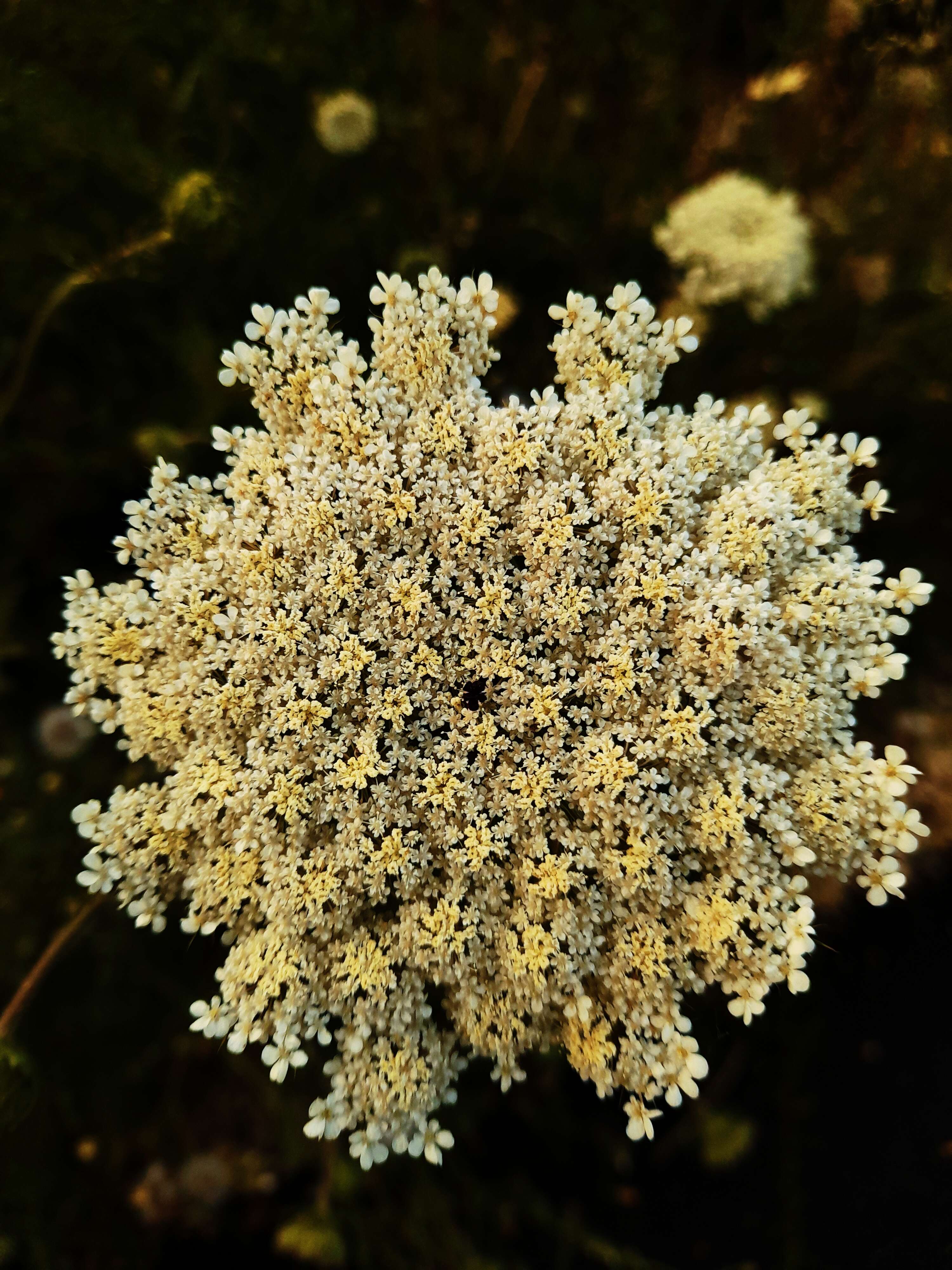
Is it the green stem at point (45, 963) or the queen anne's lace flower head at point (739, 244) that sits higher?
the queen anne's lace flower head at point (739, 244)

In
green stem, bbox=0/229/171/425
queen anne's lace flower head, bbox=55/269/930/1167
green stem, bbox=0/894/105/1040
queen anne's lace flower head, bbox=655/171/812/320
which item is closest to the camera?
queen anne's lace flower head, bbox=55/269/930/1167

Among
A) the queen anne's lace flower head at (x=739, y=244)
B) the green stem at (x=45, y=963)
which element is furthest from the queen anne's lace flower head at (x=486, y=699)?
the queen anne's lace flower head at (x=739, y=244)

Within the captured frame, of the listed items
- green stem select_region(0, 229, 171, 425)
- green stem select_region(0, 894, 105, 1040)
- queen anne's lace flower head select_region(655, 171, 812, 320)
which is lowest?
green stem select_region(0, 894, 105, 1040)

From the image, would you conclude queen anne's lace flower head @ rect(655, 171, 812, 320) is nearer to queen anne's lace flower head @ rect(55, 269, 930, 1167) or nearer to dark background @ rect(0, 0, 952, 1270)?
dark background @ rect(0, 0, 952, 1270)

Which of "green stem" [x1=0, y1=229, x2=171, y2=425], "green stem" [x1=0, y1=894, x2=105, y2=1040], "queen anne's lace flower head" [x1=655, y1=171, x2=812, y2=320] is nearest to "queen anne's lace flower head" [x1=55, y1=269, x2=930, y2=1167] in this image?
"green stem" [x1=0, y1=894, x2=105, y2=1040]

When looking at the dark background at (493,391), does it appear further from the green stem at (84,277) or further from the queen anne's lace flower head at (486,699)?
the queen anne's lace flower head at (486,699)

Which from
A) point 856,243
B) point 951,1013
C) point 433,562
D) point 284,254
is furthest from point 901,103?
point 951,1013
